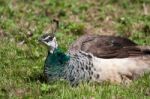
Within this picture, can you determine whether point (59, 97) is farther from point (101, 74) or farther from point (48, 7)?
point (48, 7)

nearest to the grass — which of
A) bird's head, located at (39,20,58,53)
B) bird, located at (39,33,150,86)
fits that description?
bird, located at (39,33,150,86)

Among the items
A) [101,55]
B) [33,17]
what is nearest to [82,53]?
[101,55]

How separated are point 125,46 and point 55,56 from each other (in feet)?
2.90

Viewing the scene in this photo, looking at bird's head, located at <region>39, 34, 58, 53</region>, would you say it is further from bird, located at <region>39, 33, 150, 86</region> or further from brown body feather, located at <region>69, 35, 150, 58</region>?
brown body feather, located at <region>69, 35, 150, 58</region>

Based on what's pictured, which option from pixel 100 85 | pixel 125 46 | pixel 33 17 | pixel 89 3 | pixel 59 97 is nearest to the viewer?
pixel 59 97

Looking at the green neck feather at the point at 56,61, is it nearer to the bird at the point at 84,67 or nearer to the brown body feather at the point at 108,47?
the bird at the point at 84,67

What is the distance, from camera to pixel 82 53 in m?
Result: 7.36

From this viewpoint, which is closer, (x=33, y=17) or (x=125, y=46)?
(x=125, y=46)

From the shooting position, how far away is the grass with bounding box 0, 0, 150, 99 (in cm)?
678

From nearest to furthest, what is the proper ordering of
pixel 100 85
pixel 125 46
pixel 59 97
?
pixel 59 97 → pixel 100 85 → pixel 125 46

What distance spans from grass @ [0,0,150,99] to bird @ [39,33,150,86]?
194 mm

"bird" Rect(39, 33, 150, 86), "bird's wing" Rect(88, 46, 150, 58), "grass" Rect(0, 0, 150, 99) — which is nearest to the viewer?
"grass" Rect(0, 0, 150, 99)

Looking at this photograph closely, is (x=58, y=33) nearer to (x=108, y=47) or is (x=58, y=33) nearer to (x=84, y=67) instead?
(x=108, y=47)

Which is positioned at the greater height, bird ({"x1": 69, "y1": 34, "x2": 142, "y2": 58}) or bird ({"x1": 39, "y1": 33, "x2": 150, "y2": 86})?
bird ({"x1": 69, "y1": 34, "x2": 142, "y2": 58})
